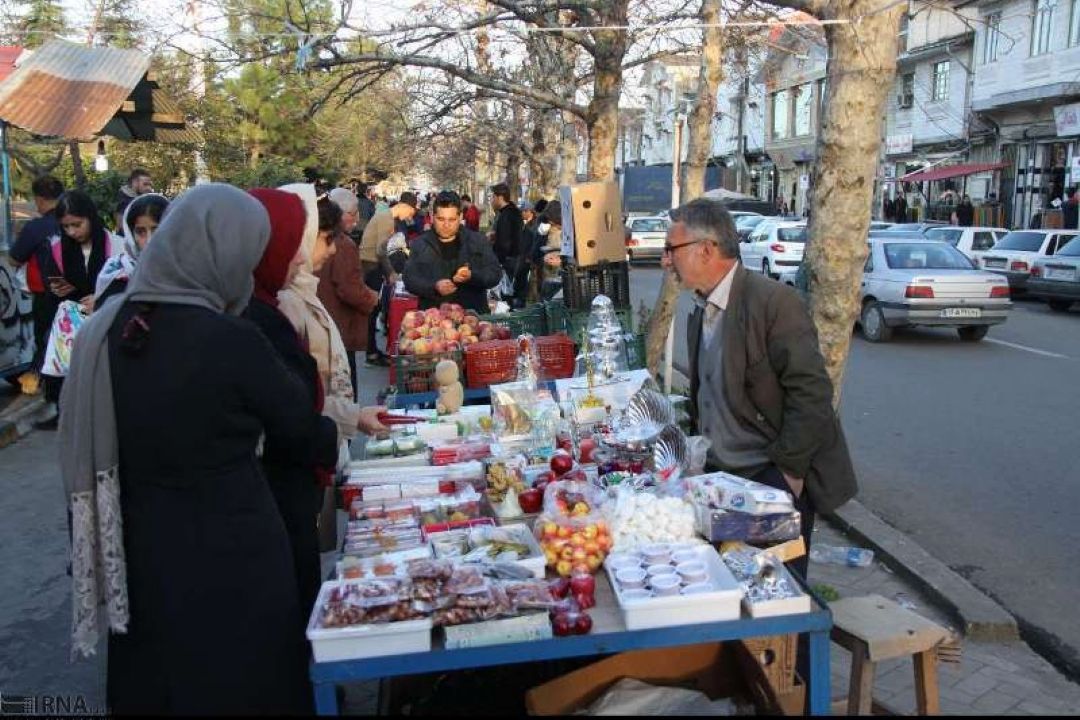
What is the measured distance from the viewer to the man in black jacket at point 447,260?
7188 millimetres

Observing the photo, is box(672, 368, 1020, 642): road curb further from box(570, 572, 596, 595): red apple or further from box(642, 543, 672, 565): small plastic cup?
box(570, 572, 596, 595): red apple

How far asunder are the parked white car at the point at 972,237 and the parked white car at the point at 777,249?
2873 millimetres

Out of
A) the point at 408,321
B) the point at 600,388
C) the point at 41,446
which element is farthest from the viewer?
the point at 41,446

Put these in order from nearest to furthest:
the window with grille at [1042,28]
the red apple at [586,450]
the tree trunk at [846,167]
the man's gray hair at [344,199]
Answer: the red apple at [586,450]
the tree trunk at [846,167]
the man's gray hair at [344,199]
the window with grille at [1042,28]

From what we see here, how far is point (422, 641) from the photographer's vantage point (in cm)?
254

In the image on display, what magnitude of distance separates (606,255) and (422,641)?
17.5 feet

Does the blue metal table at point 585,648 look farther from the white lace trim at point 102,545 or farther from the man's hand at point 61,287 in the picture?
the man's hand at point 61,287

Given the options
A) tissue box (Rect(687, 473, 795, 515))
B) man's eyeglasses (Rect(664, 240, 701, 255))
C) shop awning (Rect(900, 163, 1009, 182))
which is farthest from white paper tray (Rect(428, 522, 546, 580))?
shop awning (Rect(900, 163, 1009, 182))

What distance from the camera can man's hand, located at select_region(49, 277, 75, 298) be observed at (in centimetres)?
771

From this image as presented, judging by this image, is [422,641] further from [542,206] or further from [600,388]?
[542,206]

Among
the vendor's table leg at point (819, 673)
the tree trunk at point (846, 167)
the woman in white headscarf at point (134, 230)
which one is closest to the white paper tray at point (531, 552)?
the vendor's table leg at point (819, 673)

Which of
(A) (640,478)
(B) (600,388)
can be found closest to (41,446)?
(B) (600,388)

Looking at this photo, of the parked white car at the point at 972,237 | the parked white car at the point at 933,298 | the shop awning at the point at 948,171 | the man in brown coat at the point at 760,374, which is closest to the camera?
the man in brown coat at the point at 760,374

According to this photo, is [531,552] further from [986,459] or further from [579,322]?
[986,459]
